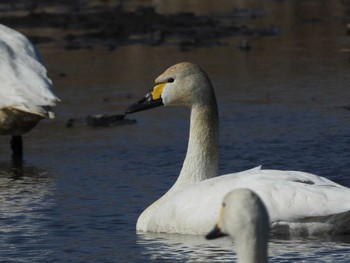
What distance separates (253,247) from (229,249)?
8.23ft

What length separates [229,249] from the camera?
8.09 metres

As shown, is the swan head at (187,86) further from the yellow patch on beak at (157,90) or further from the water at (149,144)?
the water at (149,144)

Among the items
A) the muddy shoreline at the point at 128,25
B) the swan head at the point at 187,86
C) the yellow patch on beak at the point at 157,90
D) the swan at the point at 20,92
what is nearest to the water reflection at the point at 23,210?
the swan at the point at 20,92

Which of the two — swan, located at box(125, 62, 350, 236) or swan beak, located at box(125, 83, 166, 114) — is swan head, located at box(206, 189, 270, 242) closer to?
swan, located at box(125, 62, 350, 236)

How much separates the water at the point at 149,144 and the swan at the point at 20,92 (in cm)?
35

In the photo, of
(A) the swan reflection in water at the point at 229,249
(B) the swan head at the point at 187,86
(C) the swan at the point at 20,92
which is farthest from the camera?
(C) the swan at the point at 20,92

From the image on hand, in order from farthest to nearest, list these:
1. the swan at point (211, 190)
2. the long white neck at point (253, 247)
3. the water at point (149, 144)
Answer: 1. the water at point (149, 144)
2. the swan at point (211, 190)
3. the long white neck at point (253, 247)

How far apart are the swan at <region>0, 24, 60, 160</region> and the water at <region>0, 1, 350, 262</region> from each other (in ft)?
1.14

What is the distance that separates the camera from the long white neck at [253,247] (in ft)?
18.3

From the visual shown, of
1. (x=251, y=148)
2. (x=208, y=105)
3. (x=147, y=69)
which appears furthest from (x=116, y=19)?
(x=208, y=105)

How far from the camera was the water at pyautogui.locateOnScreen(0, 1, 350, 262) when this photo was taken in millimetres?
8359

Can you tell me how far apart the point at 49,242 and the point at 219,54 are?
10.5 meters

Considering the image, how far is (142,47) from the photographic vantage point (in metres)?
19.8

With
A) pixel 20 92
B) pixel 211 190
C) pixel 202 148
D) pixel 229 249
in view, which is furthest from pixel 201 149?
pixel 20 92
